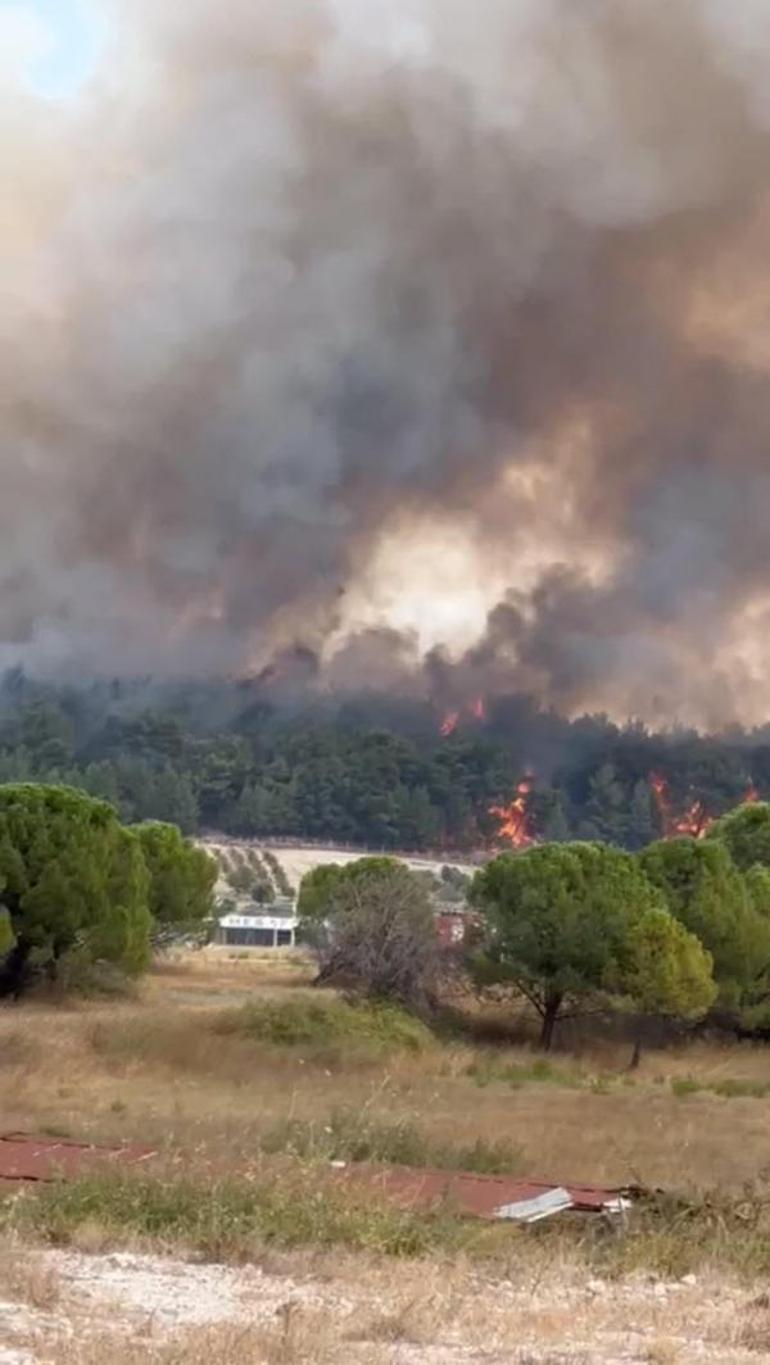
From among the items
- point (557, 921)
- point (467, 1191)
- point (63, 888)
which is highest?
point (63, 888)

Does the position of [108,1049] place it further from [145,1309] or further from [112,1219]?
[145,1309]

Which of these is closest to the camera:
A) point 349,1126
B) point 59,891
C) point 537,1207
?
point 537,1207

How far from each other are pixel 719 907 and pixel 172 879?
26.1 metres

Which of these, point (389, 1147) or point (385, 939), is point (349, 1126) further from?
point (385, 939)

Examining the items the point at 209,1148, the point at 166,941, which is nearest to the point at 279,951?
the point at 166,941

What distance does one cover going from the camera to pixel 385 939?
4747 centimetres

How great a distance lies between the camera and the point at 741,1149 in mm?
22578

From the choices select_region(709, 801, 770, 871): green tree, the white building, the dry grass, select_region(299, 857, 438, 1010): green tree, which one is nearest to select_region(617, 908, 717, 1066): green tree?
the dry grass

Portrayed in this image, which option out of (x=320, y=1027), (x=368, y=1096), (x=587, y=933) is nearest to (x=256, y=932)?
(x=587, y=933)

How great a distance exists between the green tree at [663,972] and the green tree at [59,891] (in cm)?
1667

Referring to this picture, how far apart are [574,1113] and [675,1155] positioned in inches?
236

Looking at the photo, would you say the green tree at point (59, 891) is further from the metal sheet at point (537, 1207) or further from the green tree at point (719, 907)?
the metal sheet at point (537, 1207)

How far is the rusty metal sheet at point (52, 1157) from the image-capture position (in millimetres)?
12750

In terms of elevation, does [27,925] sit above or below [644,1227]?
above
